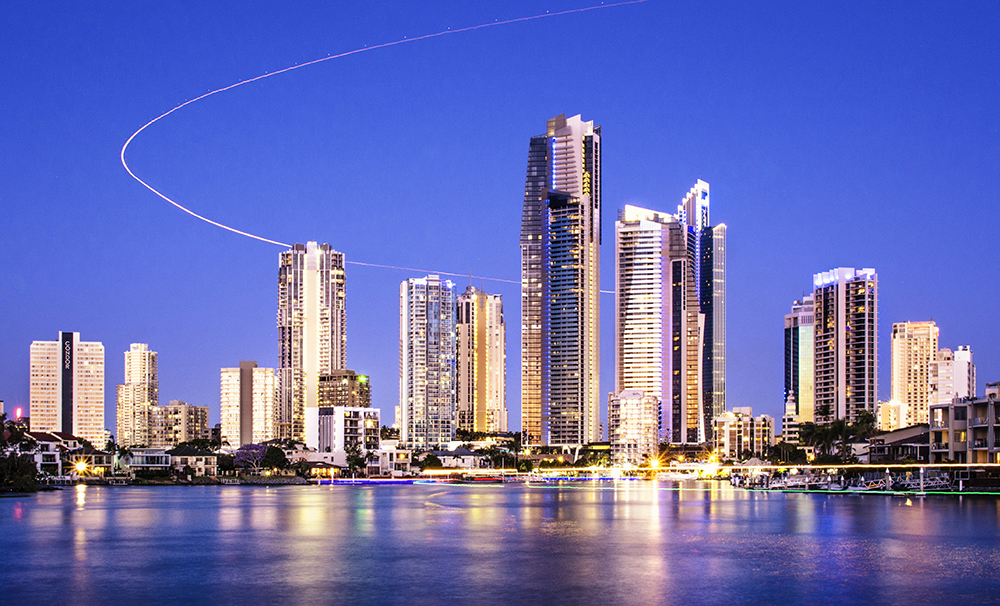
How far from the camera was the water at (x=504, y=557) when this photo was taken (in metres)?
37.1

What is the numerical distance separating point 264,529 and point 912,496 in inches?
2827

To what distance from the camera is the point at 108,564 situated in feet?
152

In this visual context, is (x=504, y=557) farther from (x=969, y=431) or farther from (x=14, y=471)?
(x=14, y=471)

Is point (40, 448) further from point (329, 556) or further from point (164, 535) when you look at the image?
point (329, 556)

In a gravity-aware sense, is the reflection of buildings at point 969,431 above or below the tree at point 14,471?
above

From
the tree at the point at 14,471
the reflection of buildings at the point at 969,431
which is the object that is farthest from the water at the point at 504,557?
the tree at the point at 14,471

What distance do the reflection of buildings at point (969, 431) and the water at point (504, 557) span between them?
30473 millimetres

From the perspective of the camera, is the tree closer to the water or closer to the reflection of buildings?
the water

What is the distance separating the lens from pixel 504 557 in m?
49.1

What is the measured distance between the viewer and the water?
122 ft

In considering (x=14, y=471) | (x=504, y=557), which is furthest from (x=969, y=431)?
(x=14, y=471)

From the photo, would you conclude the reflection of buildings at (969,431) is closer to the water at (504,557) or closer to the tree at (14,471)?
the water at (504,557)

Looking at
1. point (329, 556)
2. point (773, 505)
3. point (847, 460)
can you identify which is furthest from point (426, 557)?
point (847, 460)

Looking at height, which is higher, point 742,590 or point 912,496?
point 742,590
